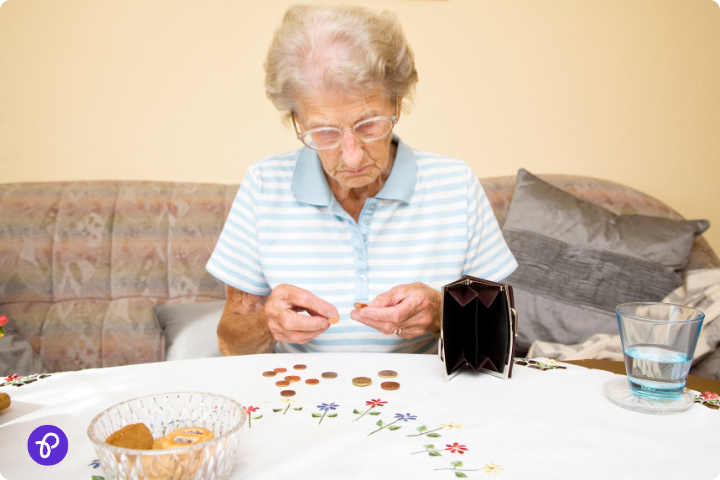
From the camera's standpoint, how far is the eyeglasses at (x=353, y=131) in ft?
4.07

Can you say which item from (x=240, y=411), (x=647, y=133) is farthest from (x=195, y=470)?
(x=647, y=133)

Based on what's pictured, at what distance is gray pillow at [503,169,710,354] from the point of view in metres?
2.00

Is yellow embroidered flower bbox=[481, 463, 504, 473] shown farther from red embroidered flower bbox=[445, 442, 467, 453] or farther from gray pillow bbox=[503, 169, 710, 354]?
gray pillow bbox=[503, 169, 710, 354]

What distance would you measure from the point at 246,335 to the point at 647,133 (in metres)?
2.25

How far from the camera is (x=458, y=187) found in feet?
4.85

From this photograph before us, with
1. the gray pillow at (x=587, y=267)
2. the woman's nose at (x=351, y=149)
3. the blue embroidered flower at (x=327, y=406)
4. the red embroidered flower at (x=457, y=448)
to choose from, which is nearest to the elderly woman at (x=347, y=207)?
the woman's nose at (x=351, y=149)

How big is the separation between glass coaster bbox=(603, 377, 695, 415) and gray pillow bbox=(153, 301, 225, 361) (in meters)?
1.29

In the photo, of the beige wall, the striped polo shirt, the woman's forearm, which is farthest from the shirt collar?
the beige wall

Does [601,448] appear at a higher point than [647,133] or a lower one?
lower

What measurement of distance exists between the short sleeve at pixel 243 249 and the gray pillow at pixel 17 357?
37.1 inches

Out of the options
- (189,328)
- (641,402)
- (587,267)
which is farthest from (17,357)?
(587,267)

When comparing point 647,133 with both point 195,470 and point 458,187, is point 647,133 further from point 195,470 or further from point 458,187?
point 195,470

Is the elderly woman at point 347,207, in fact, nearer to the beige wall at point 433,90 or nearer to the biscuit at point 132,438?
the biscuit at point 132,438

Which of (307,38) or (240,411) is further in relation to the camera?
(307,38)
